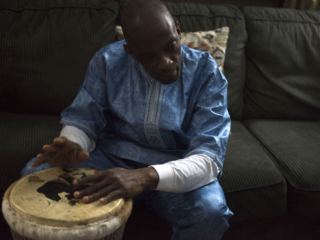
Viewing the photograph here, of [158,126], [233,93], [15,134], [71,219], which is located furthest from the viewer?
[233,93]

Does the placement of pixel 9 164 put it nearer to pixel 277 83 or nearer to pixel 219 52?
pixel 219 52

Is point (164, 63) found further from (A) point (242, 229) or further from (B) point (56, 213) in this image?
(A) point (242, 229)

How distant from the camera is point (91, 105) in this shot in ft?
3.65

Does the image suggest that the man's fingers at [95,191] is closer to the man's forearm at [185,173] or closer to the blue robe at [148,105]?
the man's forearm at [185,173]

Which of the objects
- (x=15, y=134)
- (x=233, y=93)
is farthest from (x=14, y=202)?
(x=233, y=93)

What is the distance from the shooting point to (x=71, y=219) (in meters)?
0.66

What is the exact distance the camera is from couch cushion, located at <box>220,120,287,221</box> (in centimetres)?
122

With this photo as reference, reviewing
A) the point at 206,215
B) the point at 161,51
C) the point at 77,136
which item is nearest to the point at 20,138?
the point at 77,136

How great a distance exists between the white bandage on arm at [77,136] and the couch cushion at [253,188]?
22.5 inches

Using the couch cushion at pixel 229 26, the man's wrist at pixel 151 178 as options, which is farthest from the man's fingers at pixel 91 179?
the couch cushion at pixel 229 26

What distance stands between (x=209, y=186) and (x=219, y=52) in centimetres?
88

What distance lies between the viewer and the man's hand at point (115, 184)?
0.75 meters

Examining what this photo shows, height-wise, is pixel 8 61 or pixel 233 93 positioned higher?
pixel 8 61

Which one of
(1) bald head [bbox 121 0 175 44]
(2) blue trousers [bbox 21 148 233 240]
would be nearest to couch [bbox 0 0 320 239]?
(2) blue trousers [bbox 21 148 233 240]
